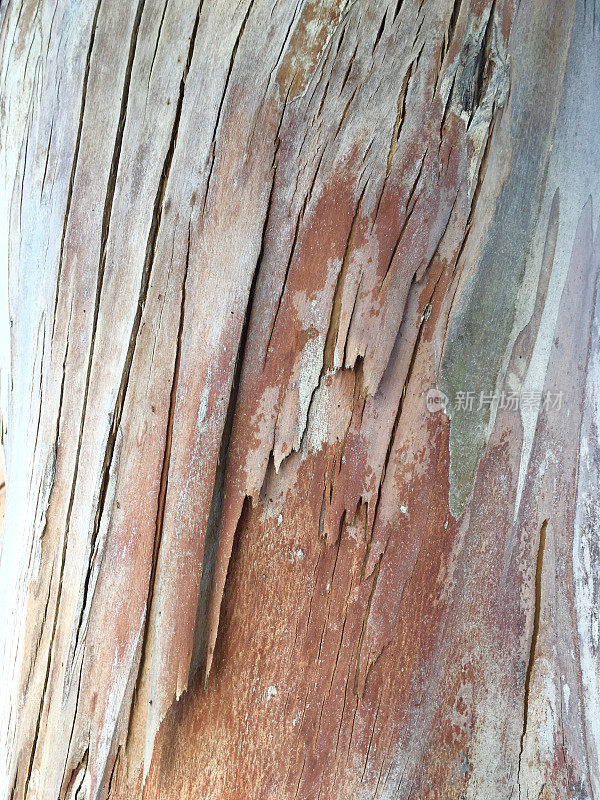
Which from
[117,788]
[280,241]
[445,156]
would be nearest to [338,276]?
[280,241]

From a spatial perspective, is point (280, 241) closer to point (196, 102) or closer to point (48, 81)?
point (196, 102)

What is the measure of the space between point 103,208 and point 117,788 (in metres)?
0.80

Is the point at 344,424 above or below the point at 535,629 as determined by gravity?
above

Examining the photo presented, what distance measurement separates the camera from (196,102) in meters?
0.78

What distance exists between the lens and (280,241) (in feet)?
2.47

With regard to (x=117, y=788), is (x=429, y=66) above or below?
above

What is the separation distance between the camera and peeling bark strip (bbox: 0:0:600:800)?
72 centimetres

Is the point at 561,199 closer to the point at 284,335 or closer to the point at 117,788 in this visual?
the point at 284,335

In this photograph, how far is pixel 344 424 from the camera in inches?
28.9

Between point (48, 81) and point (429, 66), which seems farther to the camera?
point (48, 81)

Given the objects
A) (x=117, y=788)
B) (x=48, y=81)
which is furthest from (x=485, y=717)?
(x=48, y=81)

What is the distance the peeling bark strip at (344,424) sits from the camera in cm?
72

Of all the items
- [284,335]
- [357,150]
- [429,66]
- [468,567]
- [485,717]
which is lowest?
[485,717]

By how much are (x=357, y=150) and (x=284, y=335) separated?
10.0 inches
